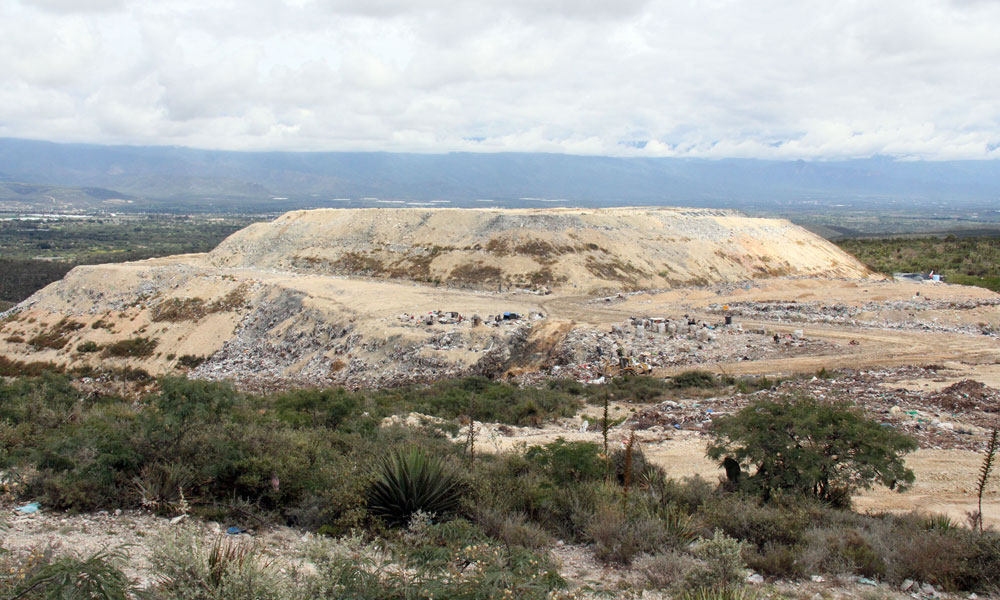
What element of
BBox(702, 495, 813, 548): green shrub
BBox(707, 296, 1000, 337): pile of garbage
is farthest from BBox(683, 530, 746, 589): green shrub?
BBox(707, 296, 1000, 337): pile of garbage

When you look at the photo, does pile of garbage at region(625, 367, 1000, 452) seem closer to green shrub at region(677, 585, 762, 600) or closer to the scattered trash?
green shrub at region(677, 585, 762, 600)

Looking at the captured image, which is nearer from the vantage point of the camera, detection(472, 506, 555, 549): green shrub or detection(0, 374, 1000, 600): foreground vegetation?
detection(0, 374, 1000, 600): foreground vegetation

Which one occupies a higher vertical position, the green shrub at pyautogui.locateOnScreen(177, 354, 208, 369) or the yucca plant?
the yucca plant

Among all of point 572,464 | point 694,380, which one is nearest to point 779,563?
point 572,464

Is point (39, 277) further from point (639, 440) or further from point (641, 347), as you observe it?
point (639, 440)

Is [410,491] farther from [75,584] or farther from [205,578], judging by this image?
[75,584]

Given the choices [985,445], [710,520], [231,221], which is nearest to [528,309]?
[985,445]

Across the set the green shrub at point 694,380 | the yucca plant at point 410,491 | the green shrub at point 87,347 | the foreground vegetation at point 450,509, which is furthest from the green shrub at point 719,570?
the green shrub at point 87,347
